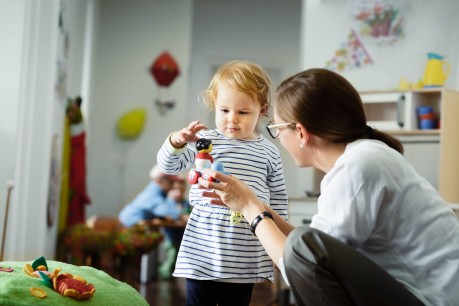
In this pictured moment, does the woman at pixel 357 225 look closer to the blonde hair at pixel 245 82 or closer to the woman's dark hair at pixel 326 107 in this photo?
the woman's dark hair at pixel 326 107

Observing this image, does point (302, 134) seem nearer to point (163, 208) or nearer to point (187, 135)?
point (187, 135)

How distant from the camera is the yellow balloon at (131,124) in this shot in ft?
20.0

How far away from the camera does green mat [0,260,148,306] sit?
63.9 inches

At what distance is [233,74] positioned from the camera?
2006mm

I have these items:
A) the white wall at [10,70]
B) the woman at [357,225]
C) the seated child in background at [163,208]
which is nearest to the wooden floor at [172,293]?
the seated child in background at [163,208]

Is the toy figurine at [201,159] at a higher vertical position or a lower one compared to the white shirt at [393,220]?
higher

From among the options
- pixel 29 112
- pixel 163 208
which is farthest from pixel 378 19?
pixel 29 112

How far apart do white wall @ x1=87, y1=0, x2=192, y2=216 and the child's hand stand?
4.25 metres

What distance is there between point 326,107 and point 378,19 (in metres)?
3.19

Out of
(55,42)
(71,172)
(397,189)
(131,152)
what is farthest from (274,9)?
(397,189)

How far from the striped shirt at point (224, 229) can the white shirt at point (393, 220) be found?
409mm

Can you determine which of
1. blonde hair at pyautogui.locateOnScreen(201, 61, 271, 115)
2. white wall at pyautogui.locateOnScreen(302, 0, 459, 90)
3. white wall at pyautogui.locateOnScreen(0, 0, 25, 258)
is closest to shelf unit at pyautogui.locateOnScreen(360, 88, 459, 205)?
white wall at pyautogui.locateOnScreen(302, 0, 459, 90)

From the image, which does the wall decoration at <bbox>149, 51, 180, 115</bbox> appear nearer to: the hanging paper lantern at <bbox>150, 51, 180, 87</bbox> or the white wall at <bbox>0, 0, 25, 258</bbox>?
the hanging paper lantern at <bbox>150, 51, 180, 87</bbox>

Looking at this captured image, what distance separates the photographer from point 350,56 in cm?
462
